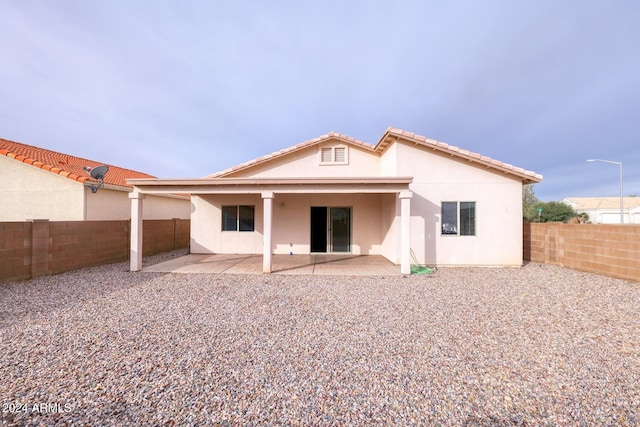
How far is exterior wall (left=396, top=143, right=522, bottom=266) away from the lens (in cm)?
928

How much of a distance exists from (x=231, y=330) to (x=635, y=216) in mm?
56331

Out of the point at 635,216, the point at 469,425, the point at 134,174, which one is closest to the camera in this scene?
the point at 469,425

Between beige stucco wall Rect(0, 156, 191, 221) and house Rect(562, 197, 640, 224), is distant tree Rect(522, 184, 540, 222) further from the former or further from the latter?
beige stucco wall Rect(0, 156, 191, 221)

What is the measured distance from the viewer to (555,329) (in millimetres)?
4332

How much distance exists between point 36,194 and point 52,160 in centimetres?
305

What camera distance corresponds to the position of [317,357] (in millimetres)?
3375

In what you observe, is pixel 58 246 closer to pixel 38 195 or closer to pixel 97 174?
pixel 97 174

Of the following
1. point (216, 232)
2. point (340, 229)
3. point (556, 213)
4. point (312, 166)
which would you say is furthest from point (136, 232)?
point (556, 213)

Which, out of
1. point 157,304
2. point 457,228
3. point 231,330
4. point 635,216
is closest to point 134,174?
point 157,304

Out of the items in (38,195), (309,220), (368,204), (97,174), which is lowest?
(309,220)

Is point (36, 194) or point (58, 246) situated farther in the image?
point (36, 194)

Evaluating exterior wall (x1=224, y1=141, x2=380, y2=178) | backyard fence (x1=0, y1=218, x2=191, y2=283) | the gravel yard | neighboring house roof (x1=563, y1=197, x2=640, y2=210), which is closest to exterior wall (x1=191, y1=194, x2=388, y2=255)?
exterior wall (x1=224, y1=141, x2=380, y2=178)

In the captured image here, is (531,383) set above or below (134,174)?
below

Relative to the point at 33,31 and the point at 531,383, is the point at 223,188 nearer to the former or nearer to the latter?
the point at 531,383
